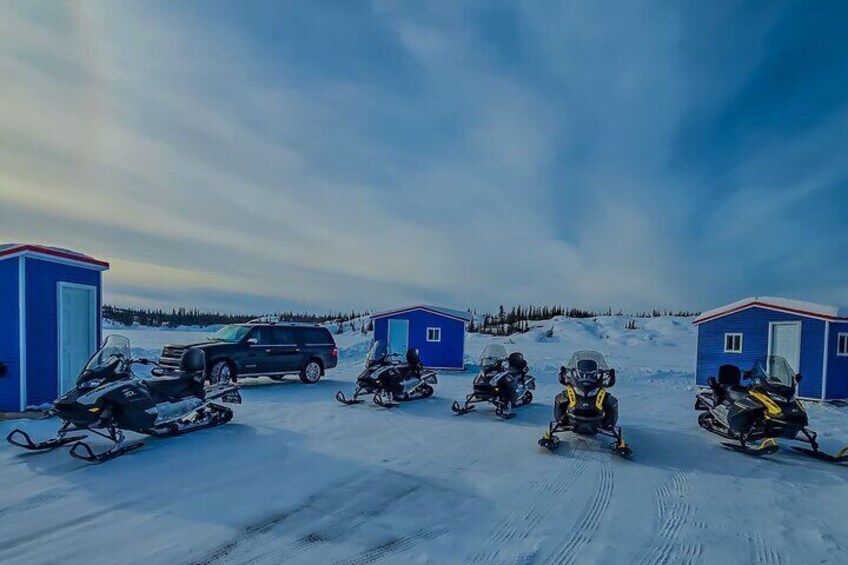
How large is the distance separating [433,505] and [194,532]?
214cm

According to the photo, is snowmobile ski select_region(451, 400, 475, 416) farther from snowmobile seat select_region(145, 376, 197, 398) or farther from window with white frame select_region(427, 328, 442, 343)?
window with white frame select_region(427, 328, 442, 343)

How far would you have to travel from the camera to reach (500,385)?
926 centimetres

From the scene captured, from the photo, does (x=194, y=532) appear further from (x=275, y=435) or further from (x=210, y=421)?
(x=210, y=421)

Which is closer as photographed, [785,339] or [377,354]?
[377,354]

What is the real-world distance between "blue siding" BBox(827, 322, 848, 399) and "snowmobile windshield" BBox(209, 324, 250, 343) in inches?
614

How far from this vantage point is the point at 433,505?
4.67 metres

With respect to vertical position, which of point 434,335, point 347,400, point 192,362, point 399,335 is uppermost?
point 192,362

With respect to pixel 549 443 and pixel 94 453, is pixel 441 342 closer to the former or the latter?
pixel 549 443

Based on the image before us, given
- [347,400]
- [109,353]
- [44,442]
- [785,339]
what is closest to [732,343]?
[785,339]

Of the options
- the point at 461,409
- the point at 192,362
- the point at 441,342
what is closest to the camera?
the point at 192,362

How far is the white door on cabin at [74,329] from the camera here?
363 inches

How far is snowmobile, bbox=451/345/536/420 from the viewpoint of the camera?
30.3 ft

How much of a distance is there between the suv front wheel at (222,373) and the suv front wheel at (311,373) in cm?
191

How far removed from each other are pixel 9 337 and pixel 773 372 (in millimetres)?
12879
